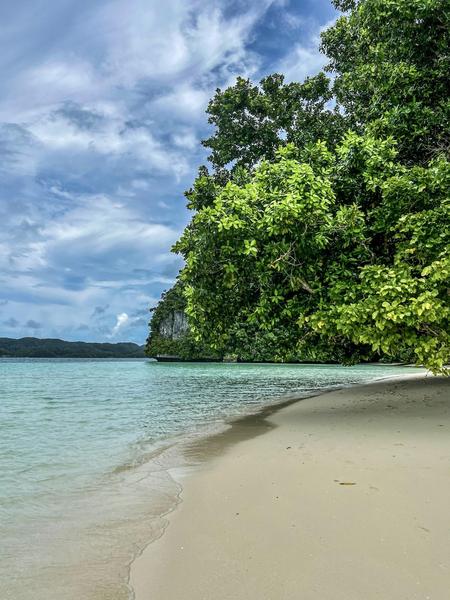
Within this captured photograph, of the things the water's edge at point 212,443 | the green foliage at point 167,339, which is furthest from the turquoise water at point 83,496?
the green foliage at point 167,339

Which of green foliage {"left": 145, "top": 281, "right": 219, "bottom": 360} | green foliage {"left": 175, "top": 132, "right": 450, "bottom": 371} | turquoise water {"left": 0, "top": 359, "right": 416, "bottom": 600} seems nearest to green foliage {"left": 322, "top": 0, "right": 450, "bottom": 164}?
green foliage {"left": 175, "top": 132, "right": 450, "bottom": 371}

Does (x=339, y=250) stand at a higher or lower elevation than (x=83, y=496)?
higher

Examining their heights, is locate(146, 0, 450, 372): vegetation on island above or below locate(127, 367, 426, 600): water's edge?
above

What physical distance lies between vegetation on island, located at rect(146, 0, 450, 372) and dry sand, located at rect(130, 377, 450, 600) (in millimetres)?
2891

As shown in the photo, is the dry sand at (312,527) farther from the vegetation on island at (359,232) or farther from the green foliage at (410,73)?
the green foliage at (410,73)

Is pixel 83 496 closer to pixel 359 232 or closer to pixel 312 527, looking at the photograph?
pixel 312 527

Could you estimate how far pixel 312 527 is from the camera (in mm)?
4062

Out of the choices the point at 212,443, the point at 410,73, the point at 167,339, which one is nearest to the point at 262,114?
the point at 410,73

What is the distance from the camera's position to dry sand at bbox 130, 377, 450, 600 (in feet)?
10.1

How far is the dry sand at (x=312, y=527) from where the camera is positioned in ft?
10.1

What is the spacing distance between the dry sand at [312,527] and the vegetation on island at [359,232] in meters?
2.89

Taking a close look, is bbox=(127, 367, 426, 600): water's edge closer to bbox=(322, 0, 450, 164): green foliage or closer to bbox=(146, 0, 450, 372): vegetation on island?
bbox=(146, 0, 450, 372): vegetation on island

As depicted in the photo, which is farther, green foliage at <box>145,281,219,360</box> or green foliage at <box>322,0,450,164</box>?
green foliage at <box>145,281,219,360</box>

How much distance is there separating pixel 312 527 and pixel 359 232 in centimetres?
775
